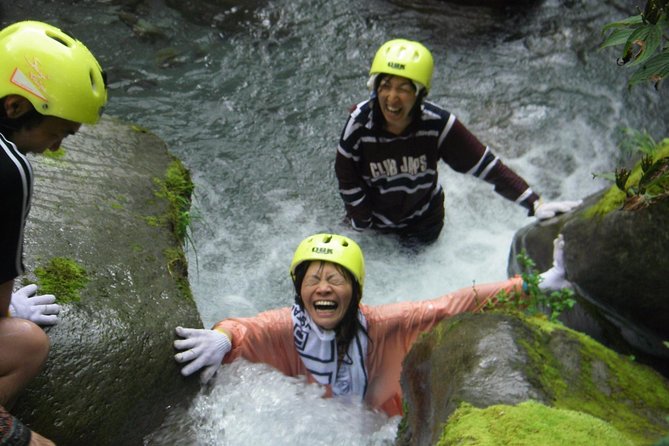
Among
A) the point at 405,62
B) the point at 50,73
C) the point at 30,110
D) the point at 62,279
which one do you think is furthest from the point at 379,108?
the point at 30,110

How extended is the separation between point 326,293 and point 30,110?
6.47ft

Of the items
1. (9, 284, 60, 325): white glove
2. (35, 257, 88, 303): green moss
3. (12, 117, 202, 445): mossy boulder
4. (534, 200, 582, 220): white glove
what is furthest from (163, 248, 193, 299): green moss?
(534, 200, 582, 220): white glove

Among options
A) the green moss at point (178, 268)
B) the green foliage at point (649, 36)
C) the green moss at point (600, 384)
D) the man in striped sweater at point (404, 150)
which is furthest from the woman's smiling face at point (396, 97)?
the green foliage at point (649, 36)

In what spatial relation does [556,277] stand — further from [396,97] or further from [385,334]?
[396,97]

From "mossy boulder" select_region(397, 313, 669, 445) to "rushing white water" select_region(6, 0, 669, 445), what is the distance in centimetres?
290

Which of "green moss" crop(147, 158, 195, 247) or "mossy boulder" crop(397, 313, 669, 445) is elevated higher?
"green moss" crop(147, 158, 195, 247)

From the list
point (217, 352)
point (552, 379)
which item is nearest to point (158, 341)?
point (217, 352)

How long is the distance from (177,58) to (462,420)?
7.21 m

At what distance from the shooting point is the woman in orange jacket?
4.58 metres

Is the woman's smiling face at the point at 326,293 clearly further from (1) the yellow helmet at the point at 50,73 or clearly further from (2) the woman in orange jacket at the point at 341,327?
(1) the yellow helmet at the point at 50,73

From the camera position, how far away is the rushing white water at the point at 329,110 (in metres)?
7.20

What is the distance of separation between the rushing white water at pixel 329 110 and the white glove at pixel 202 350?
1940 millimetres

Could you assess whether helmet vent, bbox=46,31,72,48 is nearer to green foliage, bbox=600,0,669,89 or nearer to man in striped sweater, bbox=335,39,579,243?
green foliage, bbox=600,0,669,89

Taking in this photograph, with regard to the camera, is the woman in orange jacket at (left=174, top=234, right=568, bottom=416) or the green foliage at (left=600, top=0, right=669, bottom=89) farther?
the woman in orange jacket at (left=174, top=234, right=568, bottom=416)
